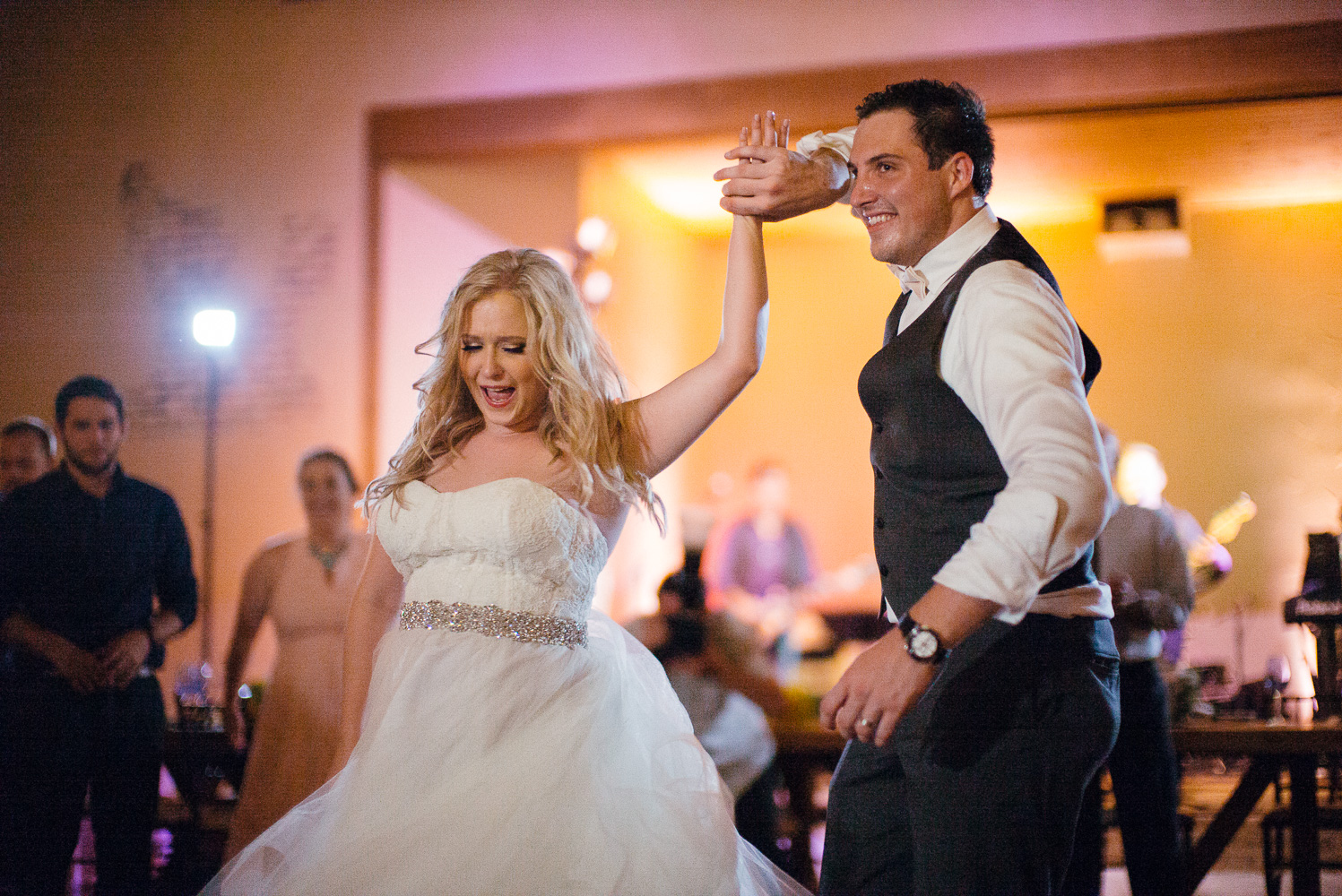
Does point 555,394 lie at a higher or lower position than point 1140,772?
higher

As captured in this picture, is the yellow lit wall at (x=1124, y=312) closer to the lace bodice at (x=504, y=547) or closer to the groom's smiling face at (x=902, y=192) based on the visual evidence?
the groom's smiling face at (x=902, y=192)

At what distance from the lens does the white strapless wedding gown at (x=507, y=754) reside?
1658 millimetres

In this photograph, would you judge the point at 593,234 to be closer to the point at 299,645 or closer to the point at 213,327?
the point at 213,327

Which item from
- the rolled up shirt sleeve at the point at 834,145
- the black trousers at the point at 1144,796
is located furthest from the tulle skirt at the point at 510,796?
the black trousers at the point at 1144,796

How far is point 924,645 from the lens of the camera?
132 centimetres

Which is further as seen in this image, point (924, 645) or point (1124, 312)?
point (1124, 312)

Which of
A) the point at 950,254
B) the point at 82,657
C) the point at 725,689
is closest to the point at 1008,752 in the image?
the point at 950,254

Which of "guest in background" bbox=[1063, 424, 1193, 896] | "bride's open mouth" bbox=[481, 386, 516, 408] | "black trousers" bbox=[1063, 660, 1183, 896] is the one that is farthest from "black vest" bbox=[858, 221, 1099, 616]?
"black trousers" bbox=[1063, 660, 1183, 896]

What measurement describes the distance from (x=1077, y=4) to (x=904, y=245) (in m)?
3.47

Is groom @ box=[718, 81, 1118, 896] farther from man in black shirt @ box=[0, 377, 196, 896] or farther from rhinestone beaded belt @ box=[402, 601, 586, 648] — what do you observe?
man in black shirt @ box=[0, 377, 196, 896]

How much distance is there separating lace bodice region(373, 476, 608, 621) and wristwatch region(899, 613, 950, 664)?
77cm

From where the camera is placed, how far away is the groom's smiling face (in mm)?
1667

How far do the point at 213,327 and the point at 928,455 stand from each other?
429cm

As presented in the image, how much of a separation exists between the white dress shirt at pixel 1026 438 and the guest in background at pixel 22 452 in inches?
144
